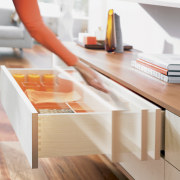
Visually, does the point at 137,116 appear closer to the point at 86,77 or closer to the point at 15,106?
the point at 86,77

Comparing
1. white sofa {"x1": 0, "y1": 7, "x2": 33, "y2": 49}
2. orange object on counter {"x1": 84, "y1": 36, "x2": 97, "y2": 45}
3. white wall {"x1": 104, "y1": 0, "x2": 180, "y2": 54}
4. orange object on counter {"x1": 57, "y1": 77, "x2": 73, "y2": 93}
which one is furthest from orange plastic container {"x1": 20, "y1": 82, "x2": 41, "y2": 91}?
white sofa {"x1": 0, "y1": 7, "x2": 33, "y2": 49}

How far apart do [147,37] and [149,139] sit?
1493 mm

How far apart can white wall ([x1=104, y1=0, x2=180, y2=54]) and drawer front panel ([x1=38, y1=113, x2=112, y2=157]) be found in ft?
3.29

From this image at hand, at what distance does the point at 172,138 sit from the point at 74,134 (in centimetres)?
37

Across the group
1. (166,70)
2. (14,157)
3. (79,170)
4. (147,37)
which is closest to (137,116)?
(166,70)

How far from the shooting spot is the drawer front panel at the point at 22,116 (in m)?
1.58

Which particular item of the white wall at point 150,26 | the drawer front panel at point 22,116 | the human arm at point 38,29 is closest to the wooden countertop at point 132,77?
the white wall at point 150,26

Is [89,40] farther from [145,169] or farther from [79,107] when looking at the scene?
[145,169]

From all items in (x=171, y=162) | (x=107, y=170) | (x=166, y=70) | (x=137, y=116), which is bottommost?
(x=107, y=170)

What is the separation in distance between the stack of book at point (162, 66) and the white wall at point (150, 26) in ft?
1.42

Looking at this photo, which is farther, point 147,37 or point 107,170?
point 147,37

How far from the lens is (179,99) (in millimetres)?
1584

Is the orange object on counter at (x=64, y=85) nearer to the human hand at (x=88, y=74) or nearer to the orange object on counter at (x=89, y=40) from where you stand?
the orange object on counter at (x=89, y=40)

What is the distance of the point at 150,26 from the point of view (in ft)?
9.36
